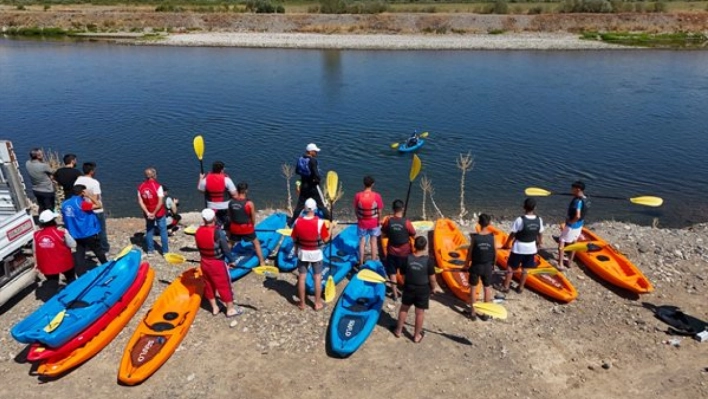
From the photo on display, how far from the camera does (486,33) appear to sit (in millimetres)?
60250

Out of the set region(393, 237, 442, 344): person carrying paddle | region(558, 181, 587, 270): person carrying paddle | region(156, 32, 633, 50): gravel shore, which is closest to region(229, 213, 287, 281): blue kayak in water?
region(393, 237, 442, 344): person carrying paddle

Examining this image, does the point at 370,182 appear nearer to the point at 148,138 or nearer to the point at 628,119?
the point at 148,138

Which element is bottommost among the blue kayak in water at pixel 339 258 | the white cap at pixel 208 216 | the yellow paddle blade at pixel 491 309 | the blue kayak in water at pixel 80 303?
the blue kayak in water at pixel 339 258

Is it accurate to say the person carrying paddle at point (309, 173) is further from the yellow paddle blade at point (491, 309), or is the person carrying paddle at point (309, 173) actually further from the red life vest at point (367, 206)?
the yellow paddle blade at point (491, 309)

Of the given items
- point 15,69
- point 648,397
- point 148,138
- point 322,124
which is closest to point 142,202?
point 648,397

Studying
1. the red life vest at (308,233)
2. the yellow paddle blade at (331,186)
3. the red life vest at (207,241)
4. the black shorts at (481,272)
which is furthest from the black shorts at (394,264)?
the red life vest at (207,241)

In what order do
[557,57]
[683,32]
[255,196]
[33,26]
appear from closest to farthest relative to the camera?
[255,196] < [557,57] < [683,32] < [33,26]

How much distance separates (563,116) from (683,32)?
4363 cm

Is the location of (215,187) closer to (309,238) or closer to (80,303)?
(309,238)

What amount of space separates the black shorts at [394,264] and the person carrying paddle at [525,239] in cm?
189

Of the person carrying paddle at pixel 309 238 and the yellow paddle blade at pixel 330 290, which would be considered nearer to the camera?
the person carrying paddle at pixel 309 238

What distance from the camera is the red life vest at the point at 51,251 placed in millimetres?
7969

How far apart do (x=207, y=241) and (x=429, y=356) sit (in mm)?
3840

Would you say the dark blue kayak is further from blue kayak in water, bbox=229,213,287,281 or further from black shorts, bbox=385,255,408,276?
black shorts, bbox=385,255,408,276
